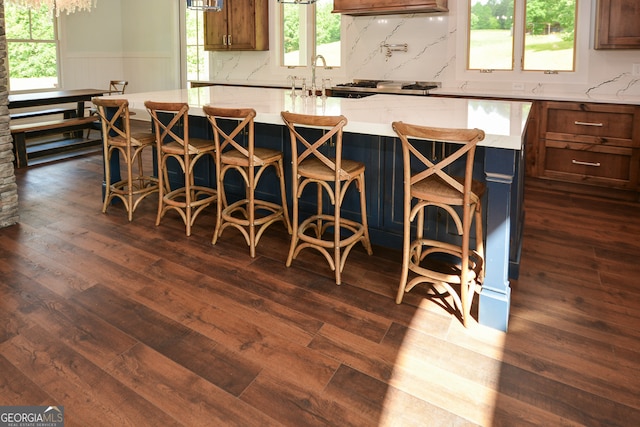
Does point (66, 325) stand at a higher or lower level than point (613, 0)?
lower

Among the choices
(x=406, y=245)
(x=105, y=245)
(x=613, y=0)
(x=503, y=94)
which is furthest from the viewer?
(x=503, y=94)

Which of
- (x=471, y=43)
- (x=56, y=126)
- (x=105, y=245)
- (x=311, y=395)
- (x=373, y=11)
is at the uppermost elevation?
(x=373, y=11)

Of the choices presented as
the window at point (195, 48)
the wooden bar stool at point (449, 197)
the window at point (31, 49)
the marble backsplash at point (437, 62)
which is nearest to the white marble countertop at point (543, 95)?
the marble backsplash at point (437, 62)

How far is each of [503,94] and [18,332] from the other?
4820mm

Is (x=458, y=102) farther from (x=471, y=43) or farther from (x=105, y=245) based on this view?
(x=105, y=245)

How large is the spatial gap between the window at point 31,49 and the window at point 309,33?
3.96 metres

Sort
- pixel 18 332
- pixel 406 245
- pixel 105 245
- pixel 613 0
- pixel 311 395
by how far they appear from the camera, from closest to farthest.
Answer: pixel 311 395 → pixel 18 332 → pixel 406 245 → pixel 105 245 → pixel 613 0

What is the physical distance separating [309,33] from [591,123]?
3.78m

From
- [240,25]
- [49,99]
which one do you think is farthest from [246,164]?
[240,25]

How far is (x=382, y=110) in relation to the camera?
3.06 m

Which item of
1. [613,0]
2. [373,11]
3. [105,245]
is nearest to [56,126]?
[105,245]

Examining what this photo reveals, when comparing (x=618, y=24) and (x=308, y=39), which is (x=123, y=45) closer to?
(x=308, y=39)

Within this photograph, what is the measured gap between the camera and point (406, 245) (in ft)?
8.05

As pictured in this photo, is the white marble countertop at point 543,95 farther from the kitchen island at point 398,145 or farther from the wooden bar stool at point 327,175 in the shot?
the wooden bar stool at point 327,175
